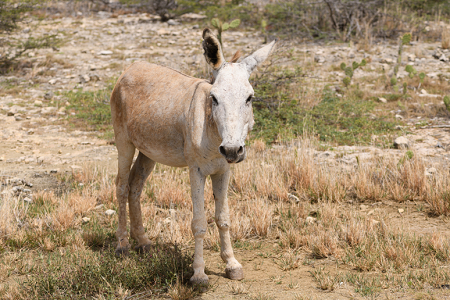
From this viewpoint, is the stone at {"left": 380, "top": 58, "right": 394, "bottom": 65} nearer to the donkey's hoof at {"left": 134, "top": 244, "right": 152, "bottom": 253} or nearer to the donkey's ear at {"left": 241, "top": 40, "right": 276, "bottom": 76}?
the donkey's ear at {"left": 241, "top": 40, "right": 276, "bottom": 76}

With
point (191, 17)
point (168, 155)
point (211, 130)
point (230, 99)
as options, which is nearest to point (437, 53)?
point (191, 17)

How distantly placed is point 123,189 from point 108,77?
9225mm

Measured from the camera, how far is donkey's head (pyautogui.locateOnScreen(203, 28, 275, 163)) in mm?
3437

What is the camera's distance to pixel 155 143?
15.4 ft

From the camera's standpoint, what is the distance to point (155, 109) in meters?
4.77

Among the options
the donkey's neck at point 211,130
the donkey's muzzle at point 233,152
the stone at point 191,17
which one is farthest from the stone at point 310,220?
the stone at point 191,17

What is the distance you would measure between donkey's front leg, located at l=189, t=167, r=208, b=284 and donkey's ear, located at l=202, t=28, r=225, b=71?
3.60 ft

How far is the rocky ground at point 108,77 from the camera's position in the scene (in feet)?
26.6

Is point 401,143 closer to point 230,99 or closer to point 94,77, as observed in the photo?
point 230,99

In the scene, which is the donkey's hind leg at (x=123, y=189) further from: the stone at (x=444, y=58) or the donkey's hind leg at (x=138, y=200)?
the stone at (x=444, y=58)

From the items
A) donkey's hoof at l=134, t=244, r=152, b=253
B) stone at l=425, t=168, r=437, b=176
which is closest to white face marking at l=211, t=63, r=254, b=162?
donkey's hoof at l=134, t=244, r=152, b=253

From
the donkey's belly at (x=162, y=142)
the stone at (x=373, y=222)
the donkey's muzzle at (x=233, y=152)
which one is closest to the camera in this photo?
the donkey's muzzle at (x=233, y=152)

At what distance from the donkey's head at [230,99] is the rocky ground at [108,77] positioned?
5.88 ft

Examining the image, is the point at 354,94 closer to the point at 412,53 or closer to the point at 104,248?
the point at 412,53
